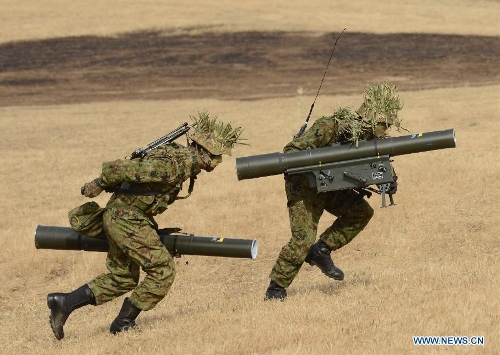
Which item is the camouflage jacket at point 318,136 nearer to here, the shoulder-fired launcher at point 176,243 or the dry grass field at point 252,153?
the shoulder-fired launcher at point 176,243

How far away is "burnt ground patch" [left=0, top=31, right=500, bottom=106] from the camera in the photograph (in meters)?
37.6

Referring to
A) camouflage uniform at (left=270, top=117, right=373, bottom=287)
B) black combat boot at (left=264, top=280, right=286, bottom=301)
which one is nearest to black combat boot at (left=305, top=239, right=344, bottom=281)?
camouflage uniform at (left=270, top=117, right=373, bottom=287)

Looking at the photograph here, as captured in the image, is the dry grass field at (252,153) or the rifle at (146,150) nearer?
the dry grass field at (252,153)

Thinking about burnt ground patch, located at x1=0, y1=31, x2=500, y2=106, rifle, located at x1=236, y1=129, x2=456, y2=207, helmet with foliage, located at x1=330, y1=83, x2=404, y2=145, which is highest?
burnt ground patch, located at x1=0, y1=31, x2=500, y2=106

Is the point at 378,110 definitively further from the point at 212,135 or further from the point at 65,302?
the point at 65,302

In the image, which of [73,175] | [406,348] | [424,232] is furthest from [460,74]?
[406,348]

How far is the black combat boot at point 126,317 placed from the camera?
838 centimetres

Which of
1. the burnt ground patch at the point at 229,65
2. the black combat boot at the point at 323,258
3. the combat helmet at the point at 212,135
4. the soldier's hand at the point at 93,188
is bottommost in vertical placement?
the black combat boot at the point at 323,258

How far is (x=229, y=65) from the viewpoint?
4312 centimetres

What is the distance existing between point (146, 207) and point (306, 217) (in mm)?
1800

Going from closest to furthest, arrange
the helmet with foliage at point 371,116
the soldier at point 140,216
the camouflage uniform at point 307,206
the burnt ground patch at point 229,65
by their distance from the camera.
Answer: the soldier at point 140,216, the helmet with foliage at point 371,116, the camouflage uniform at point 307,206, the burnt ground patch at point 229,65

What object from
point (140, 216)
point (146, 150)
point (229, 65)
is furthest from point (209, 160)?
point (229, 65)

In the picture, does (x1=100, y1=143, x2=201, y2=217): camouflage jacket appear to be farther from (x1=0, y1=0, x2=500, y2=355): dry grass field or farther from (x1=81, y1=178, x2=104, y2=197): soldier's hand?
(x1=0, y1=0, x2=500, y2=355): dry grass field

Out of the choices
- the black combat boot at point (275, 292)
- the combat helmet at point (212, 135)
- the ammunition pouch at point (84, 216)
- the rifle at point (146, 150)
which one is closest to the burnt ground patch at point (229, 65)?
the black combat boot at point (275, 292)
